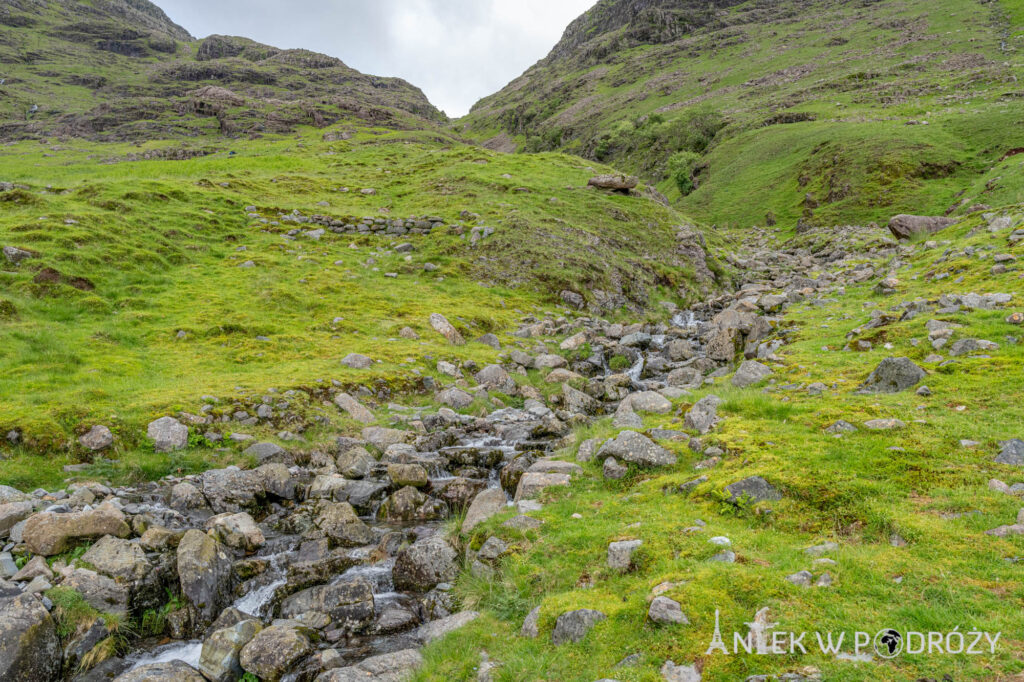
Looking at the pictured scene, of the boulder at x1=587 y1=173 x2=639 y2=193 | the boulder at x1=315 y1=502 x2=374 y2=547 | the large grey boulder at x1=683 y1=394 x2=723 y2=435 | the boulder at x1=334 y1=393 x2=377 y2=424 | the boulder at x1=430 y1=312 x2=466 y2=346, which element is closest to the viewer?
the boulder at x1=315 y1=502 x2=374 y2=547

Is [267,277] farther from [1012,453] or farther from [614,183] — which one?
[614,183]

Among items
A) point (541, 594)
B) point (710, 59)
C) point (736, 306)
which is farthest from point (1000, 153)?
point (710, 59)

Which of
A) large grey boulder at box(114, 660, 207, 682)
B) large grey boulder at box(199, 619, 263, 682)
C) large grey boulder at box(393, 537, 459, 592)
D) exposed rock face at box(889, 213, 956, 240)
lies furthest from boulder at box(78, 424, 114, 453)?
exposed rock face at box(889, 213, 956, 240)

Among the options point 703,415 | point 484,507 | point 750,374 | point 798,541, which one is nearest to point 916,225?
point 750,374

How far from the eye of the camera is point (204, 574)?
10.5 m

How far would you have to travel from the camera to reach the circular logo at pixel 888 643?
5508mm

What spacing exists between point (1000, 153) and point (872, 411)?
73.9 meters

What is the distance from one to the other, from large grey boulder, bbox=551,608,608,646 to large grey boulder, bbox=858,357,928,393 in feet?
35.7

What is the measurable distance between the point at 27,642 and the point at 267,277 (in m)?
27.0

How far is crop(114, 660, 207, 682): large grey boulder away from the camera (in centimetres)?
812

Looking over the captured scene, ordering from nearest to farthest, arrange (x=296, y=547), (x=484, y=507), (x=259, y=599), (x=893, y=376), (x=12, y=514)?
(x=259, y=599) → (x=12, y=514) → (x=296, y=547) → (x=484, y=507) → (x=893, y=376)

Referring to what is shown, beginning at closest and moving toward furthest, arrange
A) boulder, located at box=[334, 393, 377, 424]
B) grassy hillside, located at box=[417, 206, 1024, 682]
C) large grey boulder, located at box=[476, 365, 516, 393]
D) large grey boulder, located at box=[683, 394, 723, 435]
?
grassy hillside, located at box=[417, 206, 1024, 682]
large grey boulder, located at box=[683, 394, 723, 435]
boulder, located at box=[334, 393, 377, 424]
large grey boulder, located at box=[476, 365, 516, 393]

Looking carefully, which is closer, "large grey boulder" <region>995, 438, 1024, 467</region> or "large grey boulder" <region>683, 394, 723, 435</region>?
"large grey boulder" <region>995, 438, 1024, 467</region>

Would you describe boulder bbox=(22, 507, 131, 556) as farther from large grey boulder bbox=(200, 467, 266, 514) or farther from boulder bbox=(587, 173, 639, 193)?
boulder bbox=(587, 173, 639, 193)
